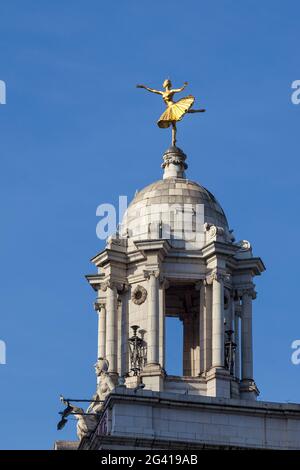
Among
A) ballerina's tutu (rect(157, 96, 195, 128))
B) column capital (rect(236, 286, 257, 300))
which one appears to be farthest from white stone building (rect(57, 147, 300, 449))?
ballerina's tutu (rect(157, 96, 195, 128))

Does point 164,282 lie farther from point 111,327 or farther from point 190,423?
point 190,423

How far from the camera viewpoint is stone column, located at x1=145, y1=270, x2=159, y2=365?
11919cm

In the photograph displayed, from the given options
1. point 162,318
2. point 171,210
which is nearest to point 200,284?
point 162,318

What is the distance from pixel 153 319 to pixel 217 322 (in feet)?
10.4

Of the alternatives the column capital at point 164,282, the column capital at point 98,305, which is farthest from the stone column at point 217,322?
the column capital at point 98,305

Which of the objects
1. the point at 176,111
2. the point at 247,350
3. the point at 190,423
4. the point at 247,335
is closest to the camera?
the point at 190,423

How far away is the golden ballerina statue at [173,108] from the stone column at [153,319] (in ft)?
33.2

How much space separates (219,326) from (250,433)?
936 centimetres

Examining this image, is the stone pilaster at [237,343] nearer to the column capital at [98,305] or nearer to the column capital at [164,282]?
the column capital at [164,282]

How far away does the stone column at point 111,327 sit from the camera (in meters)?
121

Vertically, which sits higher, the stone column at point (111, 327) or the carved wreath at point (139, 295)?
the carved wreath at point (139, 295)

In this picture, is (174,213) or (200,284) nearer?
(200,284)

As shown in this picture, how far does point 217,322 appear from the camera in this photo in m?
120

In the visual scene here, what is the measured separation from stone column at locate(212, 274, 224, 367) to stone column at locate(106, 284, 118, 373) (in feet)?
16.3
